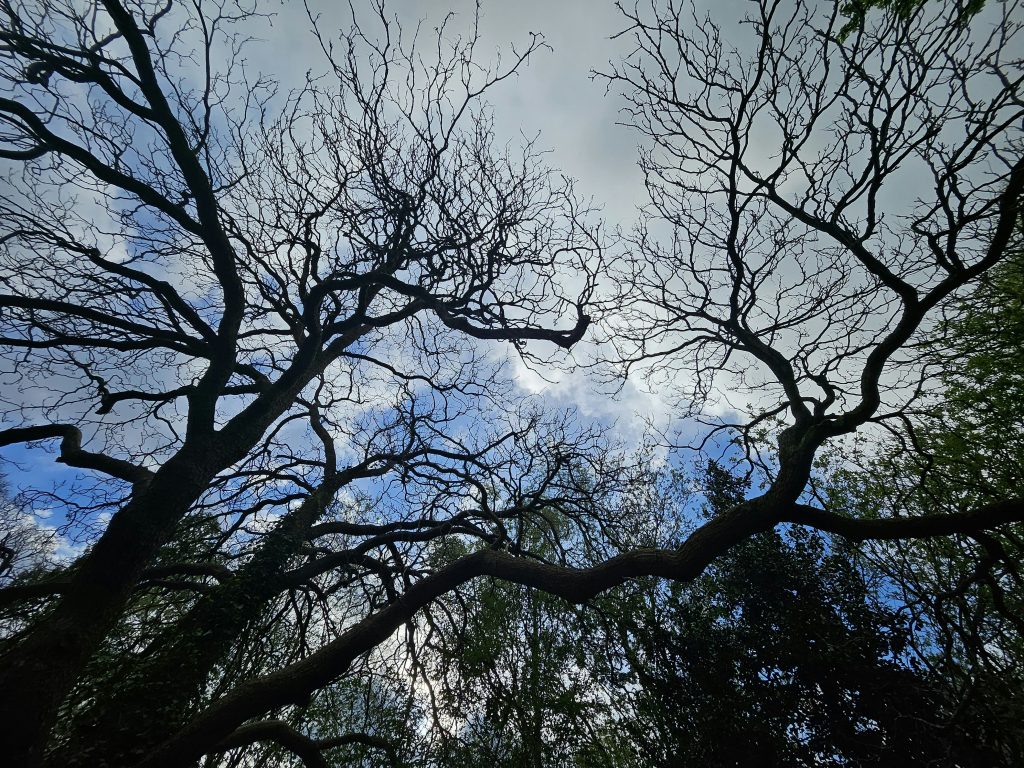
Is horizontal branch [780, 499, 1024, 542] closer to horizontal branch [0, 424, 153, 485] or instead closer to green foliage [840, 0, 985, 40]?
green foliage [840, 0, 985, 40]

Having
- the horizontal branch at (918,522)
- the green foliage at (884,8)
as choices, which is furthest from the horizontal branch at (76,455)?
the green foliage at (884,8)

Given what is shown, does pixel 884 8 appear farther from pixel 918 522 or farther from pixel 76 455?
pixel 76 455

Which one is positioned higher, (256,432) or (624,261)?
(624,261)

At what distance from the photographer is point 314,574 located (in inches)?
209

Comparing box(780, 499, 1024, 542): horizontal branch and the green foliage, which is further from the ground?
the green foliage

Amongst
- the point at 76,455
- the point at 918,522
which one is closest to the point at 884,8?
the point at 918,522

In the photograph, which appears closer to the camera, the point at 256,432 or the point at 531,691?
the point at 256,432

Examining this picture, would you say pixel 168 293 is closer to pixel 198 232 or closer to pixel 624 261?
pixel 198 232

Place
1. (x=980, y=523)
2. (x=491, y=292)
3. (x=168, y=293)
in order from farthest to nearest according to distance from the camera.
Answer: (x=491, y=292) < (x=168, y=293) < (x=980, y=523)

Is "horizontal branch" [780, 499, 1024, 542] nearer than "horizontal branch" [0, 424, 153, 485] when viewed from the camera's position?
Yes

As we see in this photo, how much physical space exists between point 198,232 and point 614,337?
187 inches

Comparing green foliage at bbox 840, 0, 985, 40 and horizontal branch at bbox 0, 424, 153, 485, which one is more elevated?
green foliage at bbox 840, 0, 985, 40

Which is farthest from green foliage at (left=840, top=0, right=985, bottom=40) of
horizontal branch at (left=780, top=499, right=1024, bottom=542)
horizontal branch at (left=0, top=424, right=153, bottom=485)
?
horizontal branch at (left=0, top=424, right=153, bottom=485)

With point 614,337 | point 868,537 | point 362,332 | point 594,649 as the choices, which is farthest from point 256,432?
point 594,649
